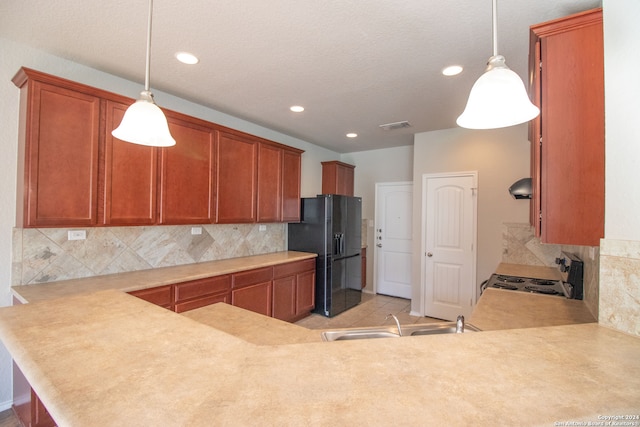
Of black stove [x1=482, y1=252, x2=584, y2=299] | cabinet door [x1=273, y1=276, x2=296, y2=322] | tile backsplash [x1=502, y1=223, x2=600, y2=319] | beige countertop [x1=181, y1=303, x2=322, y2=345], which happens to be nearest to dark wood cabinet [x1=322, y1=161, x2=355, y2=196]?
cabinet door [x1=273, y1=276, x2=296, y2=322]

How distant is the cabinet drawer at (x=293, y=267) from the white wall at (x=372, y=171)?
1.65 metres

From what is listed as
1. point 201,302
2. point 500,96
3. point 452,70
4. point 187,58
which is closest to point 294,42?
point 187,58

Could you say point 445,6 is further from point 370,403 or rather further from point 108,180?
point 108,180

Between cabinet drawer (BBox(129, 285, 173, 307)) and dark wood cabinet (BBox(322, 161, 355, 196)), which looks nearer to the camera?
cabinet drawer (BBox(129, 285, 173, 307))

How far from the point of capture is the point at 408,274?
15.9ft

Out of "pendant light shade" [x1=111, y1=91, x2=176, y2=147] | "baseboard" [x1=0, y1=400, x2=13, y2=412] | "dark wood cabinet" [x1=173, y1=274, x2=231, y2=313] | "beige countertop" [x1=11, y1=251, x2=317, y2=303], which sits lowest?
"baseboard" [x1=0, y1=400, x2=13, y2=412]

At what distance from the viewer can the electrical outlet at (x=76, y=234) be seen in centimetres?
228

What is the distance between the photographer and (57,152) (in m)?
1.98

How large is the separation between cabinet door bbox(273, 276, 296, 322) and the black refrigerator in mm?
479

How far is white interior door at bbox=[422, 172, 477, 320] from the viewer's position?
3.73m

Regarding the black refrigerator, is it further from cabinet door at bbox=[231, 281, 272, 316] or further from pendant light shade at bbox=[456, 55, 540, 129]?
pendant light shade at bbox=[456, 55, 540, 129]

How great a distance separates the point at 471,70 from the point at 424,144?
5.87 feet

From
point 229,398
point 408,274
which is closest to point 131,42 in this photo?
point 229,398

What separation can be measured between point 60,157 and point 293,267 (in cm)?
249
